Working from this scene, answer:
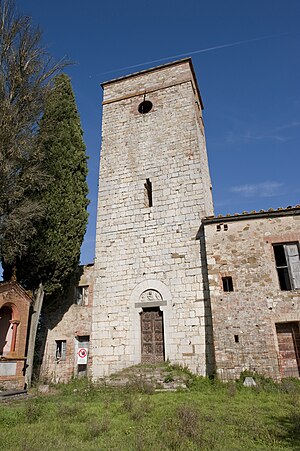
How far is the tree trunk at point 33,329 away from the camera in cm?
1136

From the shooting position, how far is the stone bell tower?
11.4 meters

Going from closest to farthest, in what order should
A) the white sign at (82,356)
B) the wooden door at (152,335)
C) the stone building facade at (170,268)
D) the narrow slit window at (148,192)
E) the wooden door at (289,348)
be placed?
1. the wooden door at (289,348)
2. the stone building facade at (170,268)
3. the wooden door at (152,335)
4. the white sign at (82,356)
5. the narrow slit window at (148,192)

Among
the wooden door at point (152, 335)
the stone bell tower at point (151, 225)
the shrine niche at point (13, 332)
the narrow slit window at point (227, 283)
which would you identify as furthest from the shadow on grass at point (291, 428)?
the shrine niche at point (13, 332)

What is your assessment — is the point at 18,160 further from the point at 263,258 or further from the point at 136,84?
the point at 263,258

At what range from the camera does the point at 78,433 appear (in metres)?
5.39

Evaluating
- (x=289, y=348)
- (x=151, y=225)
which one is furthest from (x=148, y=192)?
(x=289, y=348)

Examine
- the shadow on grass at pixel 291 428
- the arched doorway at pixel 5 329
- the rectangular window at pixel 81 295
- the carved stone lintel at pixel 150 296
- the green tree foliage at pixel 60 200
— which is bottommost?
the shadow on grass at pixel 291 428

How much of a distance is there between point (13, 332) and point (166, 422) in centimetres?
761

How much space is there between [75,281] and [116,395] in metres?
6.00

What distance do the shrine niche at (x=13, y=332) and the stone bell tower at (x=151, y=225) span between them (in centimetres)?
246

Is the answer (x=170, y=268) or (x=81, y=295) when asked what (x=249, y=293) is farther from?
(x=81, y=295)

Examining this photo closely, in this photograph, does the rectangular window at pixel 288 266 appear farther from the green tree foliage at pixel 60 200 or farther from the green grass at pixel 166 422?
the green tree foliage at pixel 60 200

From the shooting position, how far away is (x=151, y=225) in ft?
42.4

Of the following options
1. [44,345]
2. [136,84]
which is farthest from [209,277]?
[136,84]
